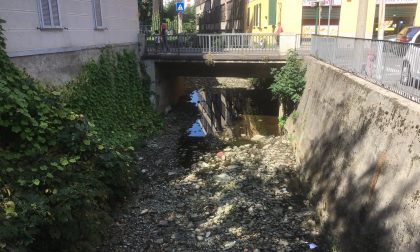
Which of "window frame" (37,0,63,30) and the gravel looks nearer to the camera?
the gravel

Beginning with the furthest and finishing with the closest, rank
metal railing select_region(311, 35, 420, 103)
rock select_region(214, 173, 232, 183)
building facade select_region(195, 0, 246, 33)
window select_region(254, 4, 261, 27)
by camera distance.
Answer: building facade select_region(195, 0, 246, 33) < window select_region(254, 4, 261, 27) < rock select_region(214, 173, 232, 183) < metal railing select_region(311, 35, 420, 103)

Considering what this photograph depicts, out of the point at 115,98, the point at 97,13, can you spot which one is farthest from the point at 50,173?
the point at 97,13

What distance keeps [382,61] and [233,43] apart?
363 inches

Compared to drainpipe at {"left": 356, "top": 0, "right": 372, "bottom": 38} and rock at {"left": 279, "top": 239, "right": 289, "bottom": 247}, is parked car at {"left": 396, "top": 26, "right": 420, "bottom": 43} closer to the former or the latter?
drainpipe at {"left": 356, "top": 0, "right": 372, "bottom": 38}

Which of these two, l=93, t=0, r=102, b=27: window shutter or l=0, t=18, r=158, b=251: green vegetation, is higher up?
l=93, t=0, r=102, b=27: window shutter

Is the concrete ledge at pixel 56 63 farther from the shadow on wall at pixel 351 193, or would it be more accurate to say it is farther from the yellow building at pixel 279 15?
the yellow building at pixel 279 15

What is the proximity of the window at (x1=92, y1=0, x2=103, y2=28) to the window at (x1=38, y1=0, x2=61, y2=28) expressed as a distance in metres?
2.64

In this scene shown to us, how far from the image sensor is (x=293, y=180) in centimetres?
1068

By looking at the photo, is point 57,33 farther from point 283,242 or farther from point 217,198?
point 283,242

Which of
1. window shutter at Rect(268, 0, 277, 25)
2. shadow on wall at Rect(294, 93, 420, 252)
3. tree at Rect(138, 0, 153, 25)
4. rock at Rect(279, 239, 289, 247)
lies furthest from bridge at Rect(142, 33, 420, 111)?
tree at Rect(138, 0, 153, 25)

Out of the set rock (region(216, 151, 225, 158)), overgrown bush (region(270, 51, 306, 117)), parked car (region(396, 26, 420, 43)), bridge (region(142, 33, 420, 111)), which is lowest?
rock (region(216, 151, 225, 158))

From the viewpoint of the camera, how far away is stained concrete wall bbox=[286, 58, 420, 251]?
18.1ft

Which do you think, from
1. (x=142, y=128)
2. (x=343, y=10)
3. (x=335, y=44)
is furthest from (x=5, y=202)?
(x=343, y=10)

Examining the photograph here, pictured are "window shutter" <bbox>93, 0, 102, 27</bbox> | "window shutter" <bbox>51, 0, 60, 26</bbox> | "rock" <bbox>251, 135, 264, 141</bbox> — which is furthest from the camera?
"rock" <bbox>251, 135, 264, 141</bbox>
